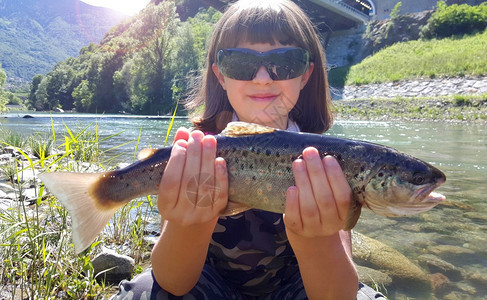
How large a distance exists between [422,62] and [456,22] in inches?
568

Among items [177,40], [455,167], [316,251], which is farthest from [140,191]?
[177,40]

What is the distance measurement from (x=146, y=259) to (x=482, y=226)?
4837 millimetres

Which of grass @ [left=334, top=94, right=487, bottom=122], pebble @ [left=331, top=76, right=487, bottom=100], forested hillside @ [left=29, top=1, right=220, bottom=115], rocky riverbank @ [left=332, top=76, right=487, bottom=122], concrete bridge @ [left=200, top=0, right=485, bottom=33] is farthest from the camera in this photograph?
concrete bridge @ [left=200, top=0, right=485, bottom=33]

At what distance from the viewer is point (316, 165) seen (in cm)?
206

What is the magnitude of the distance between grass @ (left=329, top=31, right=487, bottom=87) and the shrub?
6.65 ft

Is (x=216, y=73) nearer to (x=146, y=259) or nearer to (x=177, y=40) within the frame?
(x=146, y=259)

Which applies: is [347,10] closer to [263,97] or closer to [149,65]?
[149,65]

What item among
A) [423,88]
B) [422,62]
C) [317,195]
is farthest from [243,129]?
[422,62]

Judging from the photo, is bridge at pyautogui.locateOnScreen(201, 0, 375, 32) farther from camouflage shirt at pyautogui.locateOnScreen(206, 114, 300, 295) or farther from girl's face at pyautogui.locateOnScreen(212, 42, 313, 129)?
camouflage shirt at pyautogui.locateOnScreen(206, 114, 300, 295)

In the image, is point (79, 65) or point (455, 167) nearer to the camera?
point (455, 167)

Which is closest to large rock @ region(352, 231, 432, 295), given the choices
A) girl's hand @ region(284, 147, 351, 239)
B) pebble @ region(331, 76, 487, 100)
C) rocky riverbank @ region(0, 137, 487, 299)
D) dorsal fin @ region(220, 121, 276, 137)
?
rocky riverbank @ region(0, 137, 487, 299)

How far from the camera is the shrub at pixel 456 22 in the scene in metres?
44.1

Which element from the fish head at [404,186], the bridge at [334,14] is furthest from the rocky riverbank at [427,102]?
the bridge at [334,14]

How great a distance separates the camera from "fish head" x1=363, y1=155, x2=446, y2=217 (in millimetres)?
2115
